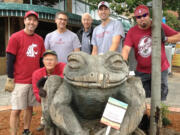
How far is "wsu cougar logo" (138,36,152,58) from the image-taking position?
2719 mm

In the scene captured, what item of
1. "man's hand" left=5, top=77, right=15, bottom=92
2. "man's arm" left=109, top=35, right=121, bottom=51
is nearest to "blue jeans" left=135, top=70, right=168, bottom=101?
"man's arm" left=109, top=35, right=121, bottom=51

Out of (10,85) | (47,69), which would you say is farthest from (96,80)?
(10,85)

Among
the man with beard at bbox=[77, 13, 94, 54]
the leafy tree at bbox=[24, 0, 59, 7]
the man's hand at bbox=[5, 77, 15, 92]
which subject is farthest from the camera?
the leafy tree at bbox=[24, 0, 59, 7]

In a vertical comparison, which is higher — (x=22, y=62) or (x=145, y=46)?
(x=145, y=46)

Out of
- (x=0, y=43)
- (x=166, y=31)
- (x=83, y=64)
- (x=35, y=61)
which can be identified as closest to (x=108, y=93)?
(x=83, y=64)

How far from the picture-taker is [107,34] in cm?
303

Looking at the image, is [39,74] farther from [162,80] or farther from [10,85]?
[162,80]

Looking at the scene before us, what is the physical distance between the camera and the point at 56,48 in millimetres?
3346

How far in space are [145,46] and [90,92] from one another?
3.98 ft

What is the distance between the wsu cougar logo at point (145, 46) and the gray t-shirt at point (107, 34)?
0.36m

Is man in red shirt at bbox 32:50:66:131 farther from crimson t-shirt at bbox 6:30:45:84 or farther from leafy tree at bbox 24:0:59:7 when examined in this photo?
leafy tree at bbox 24:0:59:7

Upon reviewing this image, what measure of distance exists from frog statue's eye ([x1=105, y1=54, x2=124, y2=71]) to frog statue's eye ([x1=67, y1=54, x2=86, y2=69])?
0.68 feet

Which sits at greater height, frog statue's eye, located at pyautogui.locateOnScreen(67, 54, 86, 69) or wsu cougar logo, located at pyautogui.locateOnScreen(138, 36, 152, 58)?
wsu cougar logo, located at pyautogui.locateOnScreen(138, 36, 152, 58)

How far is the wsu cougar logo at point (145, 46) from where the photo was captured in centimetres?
272
